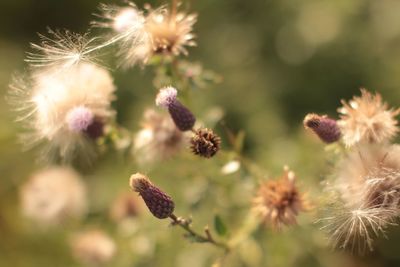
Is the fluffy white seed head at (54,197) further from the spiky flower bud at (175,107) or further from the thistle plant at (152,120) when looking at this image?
the spiky flower bud at (175,107)

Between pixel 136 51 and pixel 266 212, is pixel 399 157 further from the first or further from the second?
pixel 136 51

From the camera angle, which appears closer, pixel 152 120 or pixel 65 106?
pixel 65 106

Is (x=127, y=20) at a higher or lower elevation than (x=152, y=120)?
higher

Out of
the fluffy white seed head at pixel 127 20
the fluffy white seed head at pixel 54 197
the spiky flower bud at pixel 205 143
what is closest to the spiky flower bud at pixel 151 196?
the spiky flower bud at pixel 205 143

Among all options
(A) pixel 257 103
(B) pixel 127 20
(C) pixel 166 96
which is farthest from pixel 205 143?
(A) pixel 257 103

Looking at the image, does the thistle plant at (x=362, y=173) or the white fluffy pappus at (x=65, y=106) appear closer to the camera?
the thistle plant at (x=362, y=173)

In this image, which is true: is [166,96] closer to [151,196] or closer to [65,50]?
[151,196]
